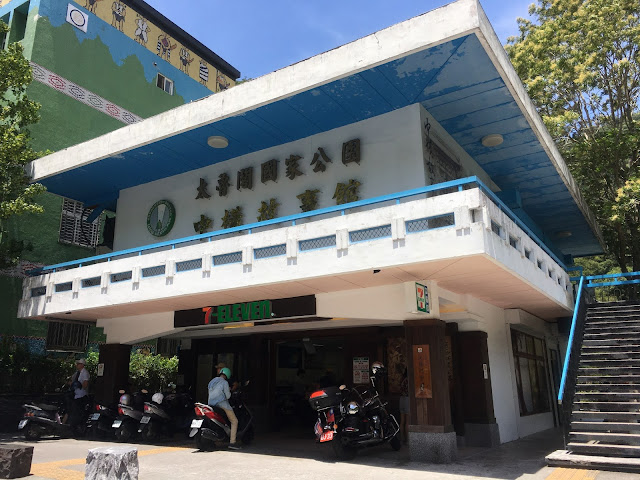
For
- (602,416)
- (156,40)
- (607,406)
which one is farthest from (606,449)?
(156,40)

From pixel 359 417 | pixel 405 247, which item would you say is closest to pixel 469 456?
pixel 359 417

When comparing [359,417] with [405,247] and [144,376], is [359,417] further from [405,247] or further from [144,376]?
[144,376]

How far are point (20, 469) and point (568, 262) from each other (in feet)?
67.3

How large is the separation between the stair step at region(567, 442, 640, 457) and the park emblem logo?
10422 millimetres

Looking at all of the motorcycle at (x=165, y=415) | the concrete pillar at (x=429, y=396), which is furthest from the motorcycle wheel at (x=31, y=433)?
the concrete pillar at (x=429, y=396)

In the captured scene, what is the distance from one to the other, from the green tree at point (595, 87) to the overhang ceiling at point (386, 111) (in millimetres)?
3884

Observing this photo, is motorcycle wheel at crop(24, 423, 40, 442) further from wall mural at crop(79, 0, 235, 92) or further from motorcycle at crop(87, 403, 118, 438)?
wall mural at crop(79, 0, 235, 92)

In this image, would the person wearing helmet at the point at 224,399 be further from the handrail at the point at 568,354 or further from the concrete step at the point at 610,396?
the concrete step at the point at 610,396

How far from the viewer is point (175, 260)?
10852 mm

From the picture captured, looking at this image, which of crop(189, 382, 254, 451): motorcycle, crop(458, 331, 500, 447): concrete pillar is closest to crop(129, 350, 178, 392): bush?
crop(189, 382, 254, 451): motorcycle

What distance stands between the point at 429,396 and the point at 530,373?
6882 mm

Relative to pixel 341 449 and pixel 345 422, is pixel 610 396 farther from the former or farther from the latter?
pixel 341 449

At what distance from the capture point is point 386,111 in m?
10.7

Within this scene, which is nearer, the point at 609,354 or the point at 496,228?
the point at 496,228
